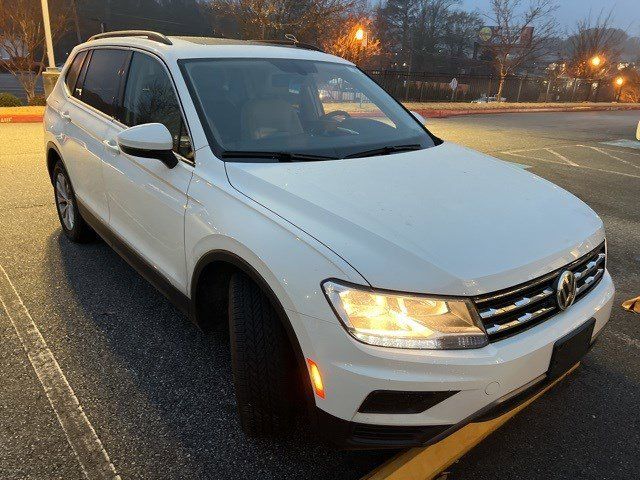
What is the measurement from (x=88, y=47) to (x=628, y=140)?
46.5 feet

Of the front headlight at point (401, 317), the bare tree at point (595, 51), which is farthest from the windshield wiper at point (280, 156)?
the bare tree at point (595, 51)

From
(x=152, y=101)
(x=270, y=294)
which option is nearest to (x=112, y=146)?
(x=152, y=101)

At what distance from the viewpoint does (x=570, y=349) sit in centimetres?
206

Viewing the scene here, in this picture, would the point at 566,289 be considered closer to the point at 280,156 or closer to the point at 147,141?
the point at 280,156

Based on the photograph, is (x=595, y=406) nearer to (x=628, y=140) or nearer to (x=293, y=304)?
(x=293, y=304)

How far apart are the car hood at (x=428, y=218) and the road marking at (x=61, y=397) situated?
128 centimetres

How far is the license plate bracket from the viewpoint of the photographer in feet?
6.50

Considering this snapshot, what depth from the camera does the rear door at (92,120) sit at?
3.42 m

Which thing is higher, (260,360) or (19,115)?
(260,360)

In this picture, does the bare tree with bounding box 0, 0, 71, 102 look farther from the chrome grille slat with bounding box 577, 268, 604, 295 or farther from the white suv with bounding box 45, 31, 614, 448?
the chrome grille slat with bounding box 577, 268, 604, 295

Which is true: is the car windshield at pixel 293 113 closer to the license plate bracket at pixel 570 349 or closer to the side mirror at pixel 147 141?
the side mirror at pixel 147 141

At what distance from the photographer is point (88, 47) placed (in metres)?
4.09

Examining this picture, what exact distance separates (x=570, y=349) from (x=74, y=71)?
4.13 m

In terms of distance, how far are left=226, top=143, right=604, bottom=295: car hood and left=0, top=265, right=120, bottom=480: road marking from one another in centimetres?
128
